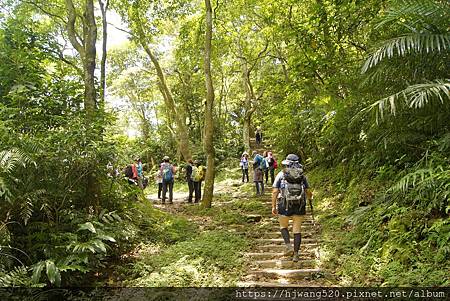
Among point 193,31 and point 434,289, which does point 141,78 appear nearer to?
point 193,31

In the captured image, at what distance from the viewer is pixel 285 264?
21.0 feet

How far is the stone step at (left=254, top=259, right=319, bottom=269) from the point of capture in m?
6.30

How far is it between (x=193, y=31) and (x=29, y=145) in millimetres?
9413

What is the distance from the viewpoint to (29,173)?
591 centimetres

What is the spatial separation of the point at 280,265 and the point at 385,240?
1.84 metres

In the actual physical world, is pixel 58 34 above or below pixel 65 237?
above

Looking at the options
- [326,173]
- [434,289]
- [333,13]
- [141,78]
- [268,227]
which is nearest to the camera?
[434,289]

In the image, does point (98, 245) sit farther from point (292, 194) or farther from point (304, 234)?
point (304, 234)

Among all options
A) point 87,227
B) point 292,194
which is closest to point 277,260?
point 292,194

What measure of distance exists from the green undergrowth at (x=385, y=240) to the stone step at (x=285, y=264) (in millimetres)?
270

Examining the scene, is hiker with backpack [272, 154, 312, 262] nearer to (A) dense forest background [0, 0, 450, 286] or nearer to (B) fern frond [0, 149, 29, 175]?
(A) dense forest background [0, 0, 450, 286]

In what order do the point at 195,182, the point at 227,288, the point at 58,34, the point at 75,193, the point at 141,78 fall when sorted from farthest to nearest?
the point at 141,78
the point at 58,34
the point at 195,182
the point at 75,193
the point at 227,288

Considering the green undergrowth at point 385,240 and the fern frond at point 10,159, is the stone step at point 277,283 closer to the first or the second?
the green undergrowth at point 385,240

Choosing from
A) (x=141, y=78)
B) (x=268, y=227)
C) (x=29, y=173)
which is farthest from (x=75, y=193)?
(x=141, y=78)
